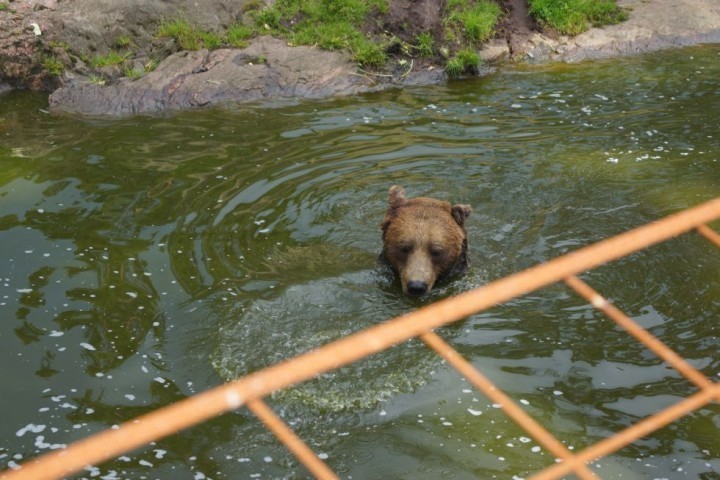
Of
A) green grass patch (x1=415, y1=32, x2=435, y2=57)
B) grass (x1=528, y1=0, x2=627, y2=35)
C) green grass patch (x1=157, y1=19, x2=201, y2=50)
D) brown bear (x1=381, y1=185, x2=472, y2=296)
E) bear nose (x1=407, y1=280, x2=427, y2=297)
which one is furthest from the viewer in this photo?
grass (x1=528, y1=0, x2=627, y2=35)

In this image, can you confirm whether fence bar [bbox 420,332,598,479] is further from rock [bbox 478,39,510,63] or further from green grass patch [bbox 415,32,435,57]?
rock [bbox 478,39,510,63]

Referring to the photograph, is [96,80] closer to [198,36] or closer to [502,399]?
[198,36]

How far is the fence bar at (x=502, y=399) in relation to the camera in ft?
16.5

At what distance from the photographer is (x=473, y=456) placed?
16.4 ft

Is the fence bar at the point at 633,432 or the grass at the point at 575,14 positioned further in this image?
the grass at the point at 575,14

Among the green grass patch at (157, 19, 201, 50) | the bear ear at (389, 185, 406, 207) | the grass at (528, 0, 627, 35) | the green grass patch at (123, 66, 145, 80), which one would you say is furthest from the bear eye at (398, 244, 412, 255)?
Answer: the grass at (528, 0, 627, 35)

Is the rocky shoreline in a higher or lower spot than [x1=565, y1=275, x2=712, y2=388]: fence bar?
higher

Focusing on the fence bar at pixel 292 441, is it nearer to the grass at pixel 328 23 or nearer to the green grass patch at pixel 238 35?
the grass at pixel 328 23

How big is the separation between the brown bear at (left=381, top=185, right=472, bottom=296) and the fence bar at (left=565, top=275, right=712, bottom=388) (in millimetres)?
1007

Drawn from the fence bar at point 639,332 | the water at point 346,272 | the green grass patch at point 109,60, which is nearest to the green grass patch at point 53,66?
the green grass patch at point 109,60

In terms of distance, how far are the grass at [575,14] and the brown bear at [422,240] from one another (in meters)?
7.79

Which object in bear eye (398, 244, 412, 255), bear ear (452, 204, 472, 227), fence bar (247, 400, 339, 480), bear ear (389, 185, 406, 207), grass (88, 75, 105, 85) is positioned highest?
grass (88, 75, 105, 85)

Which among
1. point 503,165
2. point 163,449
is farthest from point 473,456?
point 503,165

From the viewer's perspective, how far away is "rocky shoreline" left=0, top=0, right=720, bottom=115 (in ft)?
39.1
